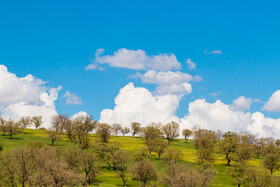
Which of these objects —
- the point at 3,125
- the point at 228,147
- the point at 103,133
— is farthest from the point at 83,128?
the point at 228,147

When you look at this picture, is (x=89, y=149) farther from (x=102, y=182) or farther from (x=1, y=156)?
(x=1, y=156)

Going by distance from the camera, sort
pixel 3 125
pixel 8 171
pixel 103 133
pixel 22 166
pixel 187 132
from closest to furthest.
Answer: pixel 22 166
pixel 8 171
pixel 103 133
pixel 3 125
pixel 187 132

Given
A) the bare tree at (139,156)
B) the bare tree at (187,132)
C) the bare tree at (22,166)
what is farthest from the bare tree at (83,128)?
the bare tree at (187,132)

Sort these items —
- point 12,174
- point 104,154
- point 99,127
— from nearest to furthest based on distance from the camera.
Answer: point 12,174
point 104,154
point 99,127

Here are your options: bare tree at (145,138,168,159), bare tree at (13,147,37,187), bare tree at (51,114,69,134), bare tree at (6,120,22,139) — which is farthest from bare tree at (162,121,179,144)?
bare tree at (13,147,37,187)

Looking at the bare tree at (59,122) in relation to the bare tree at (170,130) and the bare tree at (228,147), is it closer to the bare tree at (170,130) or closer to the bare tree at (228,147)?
the bare tree at (170,130)

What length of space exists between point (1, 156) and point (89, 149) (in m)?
55.9

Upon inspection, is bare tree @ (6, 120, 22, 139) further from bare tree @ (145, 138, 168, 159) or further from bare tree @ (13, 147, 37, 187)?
bare tree @ (13, 147, 37, 187)

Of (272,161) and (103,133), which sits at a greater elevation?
(103,133)

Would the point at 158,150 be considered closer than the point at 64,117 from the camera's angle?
Yes

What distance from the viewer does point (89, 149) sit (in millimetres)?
113938

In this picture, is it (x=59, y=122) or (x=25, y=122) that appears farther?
(x=25, y=122)

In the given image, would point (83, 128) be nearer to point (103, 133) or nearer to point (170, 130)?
point (103, 133)

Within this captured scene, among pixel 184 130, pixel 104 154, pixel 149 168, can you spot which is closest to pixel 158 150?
pixel 104 154
